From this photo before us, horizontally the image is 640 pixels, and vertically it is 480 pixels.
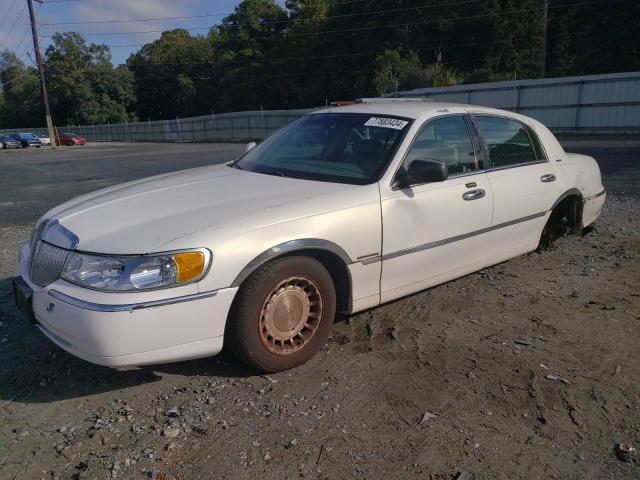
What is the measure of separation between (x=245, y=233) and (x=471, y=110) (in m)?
2.45

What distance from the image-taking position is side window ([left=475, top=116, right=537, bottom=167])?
454 cm

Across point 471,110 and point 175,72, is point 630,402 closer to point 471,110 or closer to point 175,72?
point 471,110

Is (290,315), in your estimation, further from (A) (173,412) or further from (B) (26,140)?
(B) (26,140)

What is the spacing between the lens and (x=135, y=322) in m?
2.76

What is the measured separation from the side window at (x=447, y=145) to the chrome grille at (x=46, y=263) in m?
2.34

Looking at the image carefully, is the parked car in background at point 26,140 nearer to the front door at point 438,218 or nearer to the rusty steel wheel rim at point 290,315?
the front door at point 438,218

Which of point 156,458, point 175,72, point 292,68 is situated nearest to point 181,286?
point 156,458

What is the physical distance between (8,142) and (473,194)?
154 ft

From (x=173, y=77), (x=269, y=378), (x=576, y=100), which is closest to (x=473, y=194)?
(x=269, y=378)

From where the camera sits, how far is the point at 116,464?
253cm

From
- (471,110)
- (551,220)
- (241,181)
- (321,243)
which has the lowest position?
(551,220)

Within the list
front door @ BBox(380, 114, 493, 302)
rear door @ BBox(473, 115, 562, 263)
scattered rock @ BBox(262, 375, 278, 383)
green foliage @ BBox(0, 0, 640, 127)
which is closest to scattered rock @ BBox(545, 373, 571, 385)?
front door @ BBox(380, 114, 493, 302)

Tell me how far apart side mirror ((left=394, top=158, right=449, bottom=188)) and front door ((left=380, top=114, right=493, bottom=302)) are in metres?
0.06

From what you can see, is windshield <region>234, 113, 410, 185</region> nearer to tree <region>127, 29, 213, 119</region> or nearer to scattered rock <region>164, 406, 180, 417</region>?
scattered rock <region>164, 406, 180, 417</region>
